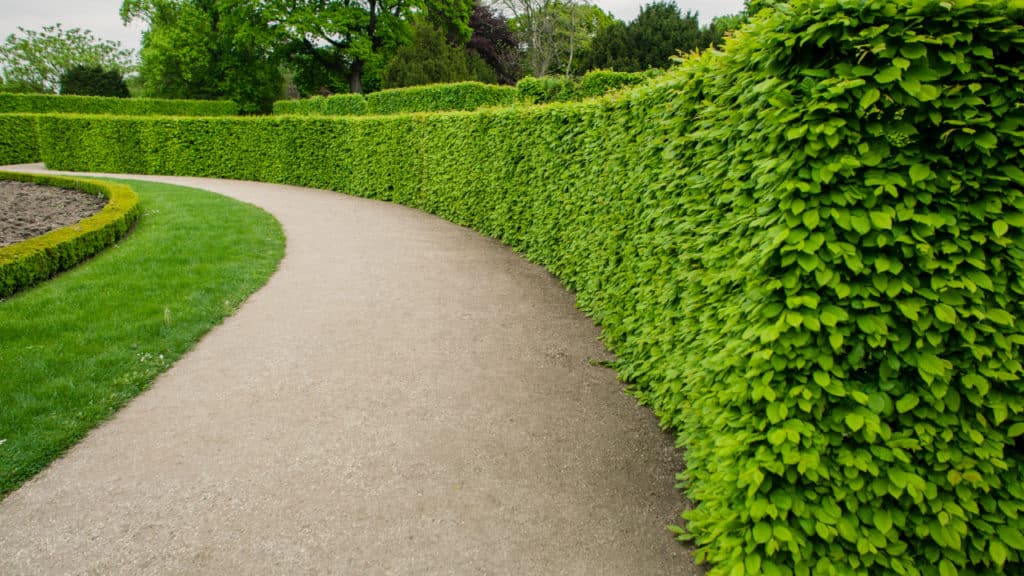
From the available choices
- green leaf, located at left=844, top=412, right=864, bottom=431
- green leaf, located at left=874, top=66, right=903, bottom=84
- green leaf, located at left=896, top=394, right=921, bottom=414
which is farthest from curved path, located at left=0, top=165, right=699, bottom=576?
green leaf, located at left=874, top=66, right=903, bottom=84

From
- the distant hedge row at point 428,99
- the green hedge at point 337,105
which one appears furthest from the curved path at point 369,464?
the green hedge at point 337,105

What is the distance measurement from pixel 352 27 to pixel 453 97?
19666 millimetres

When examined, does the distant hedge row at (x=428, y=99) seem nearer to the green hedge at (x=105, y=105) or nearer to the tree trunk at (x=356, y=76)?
the tree trunk at (x=356, y=76)

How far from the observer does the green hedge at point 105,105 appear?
104 feet

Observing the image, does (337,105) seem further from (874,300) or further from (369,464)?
(874,300)

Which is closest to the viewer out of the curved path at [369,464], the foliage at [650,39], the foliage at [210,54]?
the curved path at [369,464]

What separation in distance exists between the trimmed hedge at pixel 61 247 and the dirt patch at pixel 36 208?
1.02 metres

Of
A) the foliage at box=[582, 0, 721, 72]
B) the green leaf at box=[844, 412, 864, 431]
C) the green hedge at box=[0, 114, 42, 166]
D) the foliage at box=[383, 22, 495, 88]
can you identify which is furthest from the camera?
the foliage at box=[582, 0, 721, 72]

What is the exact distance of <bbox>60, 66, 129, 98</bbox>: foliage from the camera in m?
45.3

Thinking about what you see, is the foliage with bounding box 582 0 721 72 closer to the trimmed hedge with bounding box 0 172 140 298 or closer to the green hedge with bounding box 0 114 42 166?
the trimmed hedge with bounding box 0 172 140 298

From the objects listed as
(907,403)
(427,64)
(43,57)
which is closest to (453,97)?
(427,64)

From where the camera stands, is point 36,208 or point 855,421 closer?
point 855,421

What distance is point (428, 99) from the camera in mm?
24219

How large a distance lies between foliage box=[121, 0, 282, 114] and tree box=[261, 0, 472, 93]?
2.07 meters
